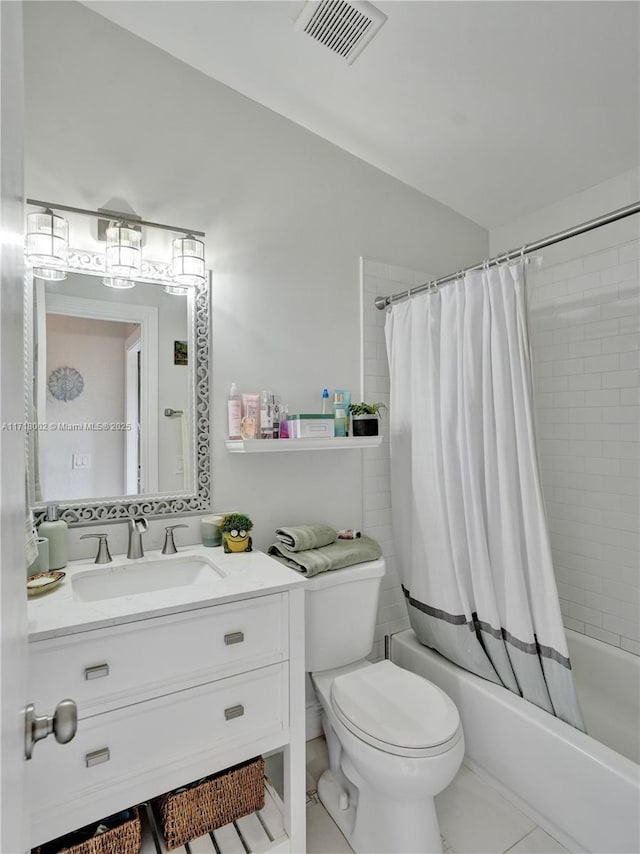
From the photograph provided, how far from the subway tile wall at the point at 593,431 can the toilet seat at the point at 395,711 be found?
3.49ft

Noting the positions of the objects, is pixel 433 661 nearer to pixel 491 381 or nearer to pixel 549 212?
pixel 491 381

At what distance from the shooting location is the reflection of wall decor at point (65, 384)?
5.15 ft

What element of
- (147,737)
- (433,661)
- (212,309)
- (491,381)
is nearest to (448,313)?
(491,381)

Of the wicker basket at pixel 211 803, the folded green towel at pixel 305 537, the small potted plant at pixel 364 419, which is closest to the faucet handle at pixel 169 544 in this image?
the folded green towel at pixel 305 537

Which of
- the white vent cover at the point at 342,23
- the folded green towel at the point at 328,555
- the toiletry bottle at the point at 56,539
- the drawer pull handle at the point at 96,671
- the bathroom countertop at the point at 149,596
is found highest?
the white vent cover at the point at 342,23

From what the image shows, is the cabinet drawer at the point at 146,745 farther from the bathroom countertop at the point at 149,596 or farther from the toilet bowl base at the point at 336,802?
the toilet bowl base at the point at 336,802

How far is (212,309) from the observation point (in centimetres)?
188

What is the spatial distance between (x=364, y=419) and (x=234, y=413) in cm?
57

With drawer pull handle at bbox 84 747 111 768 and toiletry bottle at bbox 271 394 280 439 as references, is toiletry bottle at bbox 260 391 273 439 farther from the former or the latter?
drawer pull handle at bbox 84 747 111 768

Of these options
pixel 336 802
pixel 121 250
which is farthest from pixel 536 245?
pixel 336 802

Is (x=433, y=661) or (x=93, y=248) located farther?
(x=433, y=661)

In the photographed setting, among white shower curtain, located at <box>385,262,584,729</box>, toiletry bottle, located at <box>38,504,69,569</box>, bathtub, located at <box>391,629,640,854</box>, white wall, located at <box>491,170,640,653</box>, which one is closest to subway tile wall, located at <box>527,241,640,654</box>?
white wall, located at <box>491,170,640,653</box>

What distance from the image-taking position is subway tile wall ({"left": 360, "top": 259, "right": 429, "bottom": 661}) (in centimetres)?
229

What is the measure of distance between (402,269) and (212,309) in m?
1.06
